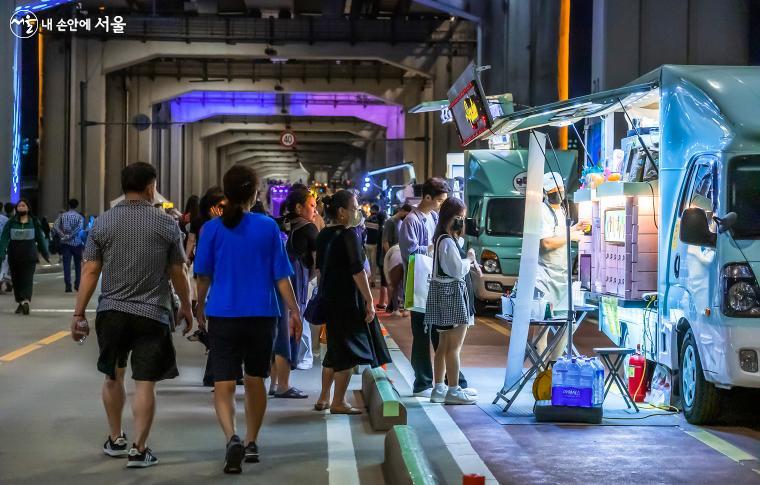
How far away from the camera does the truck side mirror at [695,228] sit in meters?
9.16

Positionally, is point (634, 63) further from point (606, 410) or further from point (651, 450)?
point (651, 450)

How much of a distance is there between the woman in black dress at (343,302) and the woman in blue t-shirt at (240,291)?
6.59ft

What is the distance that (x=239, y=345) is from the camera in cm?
786

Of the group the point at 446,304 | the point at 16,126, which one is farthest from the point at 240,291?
the point at 16,126

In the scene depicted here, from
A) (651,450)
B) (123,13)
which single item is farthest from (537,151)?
(123,13)

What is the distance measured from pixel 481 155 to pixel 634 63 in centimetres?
354

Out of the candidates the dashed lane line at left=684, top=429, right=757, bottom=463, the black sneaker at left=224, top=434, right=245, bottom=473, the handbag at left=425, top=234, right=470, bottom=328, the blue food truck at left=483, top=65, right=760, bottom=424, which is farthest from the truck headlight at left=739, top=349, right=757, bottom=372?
the black sneaker at left=224, top=434, right=245, bottom=473

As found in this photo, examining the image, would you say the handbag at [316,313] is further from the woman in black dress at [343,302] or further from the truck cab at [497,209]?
the truck cab at [497,209]

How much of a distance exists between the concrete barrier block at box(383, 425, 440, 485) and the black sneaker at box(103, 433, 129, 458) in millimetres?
1809

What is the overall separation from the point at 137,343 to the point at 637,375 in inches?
213

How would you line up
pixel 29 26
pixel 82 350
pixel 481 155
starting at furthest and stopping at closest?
pixel 29 26 < pixel 481 155 < pixel 82 350

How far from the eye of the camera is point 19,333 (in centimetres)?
1717

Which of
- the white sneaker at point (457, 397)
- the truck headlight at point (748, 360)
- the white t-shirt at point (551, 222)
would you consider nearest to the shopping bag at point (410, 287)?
the white sneaker at point (457, 397)

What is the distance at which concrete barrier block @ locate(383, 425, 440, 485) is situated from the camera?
6.63m
